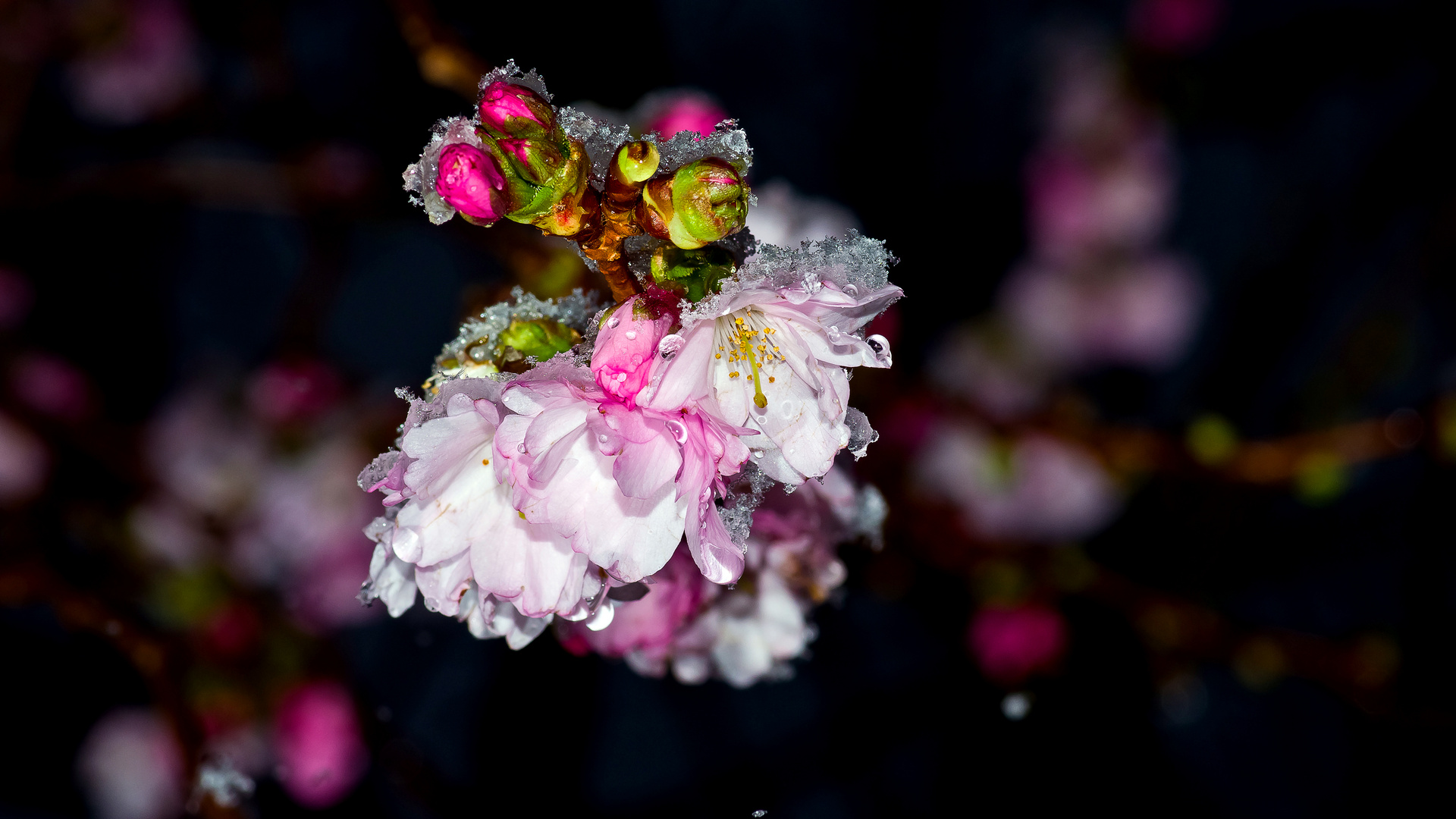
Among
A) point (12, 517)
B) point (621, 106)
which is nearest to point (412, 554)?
point (621, 106)

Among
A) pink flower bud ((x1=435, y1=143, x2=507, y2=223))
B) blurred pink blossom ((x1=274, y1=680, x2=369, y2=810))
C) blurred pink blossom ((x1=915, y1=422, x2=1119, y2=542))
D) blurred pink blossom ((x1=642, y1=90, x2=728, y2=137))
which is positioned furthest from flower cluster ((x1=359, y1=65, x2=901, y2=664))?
blurred pink blossom ((x1=915, y1=422, x2=1119, y2=542))

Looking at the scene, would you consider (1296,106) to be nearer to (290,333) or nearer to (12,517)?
(290,333)

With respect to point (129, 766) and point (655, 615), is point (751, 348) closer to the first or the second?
point (655, 615)

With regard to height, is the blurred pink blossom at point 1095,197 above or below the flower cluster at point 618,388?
above

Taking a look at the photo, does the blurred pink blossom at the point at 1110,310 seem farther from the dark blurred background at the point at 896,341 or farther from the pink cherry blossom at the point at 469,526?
the pink cherry blossom at the point at 469,526

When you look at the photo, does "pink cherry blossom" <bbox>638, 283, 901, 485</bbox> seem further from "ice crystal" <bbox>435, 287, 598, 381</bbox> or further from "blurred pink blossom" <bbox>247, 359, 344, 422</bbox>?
"blurred pink blossom" <bbox>247, 359, 344, 422</bbox>

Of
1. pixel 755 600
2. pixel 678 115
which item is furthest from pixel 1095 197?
pixel 755 600

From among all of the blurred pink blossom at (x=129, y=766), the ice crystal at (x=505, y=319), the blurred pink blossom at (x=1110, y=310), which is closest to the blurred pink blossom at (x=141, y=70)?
the blurred pink blossom at (x=129, y=766)
